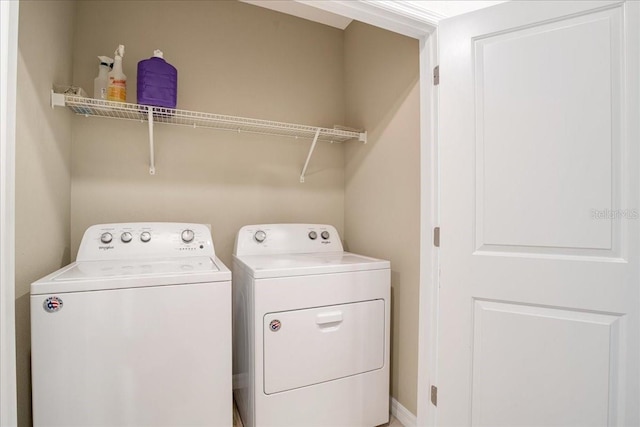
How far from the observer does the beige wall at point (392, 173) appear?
1737 mm

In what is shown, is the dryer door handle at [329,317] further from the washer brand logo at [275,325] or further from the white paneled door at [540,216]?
the white paneled door at [540,216]

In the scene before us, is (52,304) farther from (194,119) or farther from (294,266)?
(194,119)

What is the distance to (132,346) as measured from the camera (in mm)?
1184

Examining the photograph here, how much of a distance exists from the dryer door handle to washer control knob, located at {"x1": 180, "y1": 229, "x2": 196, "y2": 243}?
89 centimetres

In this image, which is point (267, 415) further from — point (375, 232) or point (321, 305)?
point (375, 232)

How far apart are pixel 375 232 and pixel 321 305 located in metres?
0.76

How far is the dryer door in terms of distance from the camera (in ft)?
4.75

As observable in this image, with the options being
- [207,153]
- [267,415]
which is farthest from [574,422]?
[207,153]

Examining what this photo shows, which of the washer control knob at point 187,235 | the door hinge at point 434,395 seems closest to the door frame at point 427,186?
the door hinge at point 434,395

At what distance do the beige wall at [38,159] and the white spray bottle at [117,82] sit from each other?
0.75 feet

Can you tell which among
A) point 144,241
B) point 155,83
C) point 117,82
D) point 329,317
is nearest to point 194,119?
point 155,83

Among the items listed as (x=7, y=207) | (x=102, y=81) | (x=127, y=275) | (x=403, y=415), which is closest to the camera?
(x=7, y=207)

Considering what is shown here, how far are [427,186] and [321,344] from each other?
96cm

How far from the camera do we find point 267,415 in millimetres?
1450
